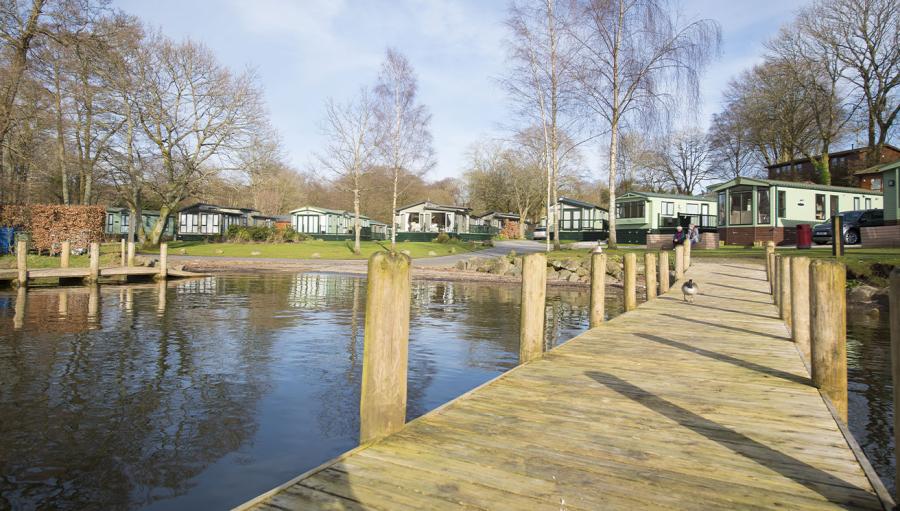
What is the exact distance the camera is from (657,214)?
1612 inches

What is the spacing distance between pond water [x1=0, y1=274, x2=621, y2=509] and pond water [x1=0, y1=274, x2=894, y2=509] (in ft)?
0.07

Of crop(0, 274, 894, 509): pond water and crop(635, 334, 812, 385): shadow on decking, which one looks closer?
crop(0, 274, 894, 509): pond water

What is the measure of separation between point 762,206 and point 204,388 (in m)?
33.7

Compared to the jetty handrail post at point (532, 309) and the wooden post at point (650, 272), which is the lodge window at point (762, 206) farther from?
the jetty handrail post at point (532, 309)

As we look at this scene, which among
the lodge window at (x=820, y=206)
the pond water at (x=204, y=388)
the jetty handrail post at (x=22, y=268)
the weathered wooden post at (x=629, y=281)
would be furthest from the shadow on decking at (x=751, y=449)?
the lodge window at (x=820, y=206)

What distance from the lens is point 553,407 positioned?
4133 mm

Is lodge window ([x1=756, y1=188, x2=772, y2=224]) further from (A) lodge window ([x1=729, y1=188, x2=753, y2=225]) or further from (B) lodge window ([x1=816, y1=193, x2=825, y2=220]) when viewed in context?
(B) lodge window ([x1=816, y1=193, x2=825, y2=220])

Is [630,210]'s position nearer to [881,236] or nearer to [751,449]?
[881,236]

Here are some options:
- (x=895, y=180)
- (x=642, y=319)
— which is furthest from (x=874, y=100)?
(x=642, y=319)

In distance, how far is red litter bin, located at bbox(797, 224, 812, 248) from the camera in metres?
25.3

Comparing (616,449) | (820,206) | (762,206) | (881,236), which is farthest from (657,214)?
(616,449)

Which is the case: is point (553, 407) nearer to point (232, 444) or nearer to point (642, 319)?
point (232, 444)

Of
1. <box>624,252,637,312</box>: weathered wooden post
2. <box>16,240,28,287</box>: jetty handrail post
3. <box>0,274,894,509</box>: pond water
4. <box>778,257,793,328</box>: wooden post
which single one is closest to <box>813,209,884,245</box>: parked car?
<box>0,274,894,509</box>: pond water

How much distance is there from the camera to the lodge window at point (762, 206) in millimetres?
32188
